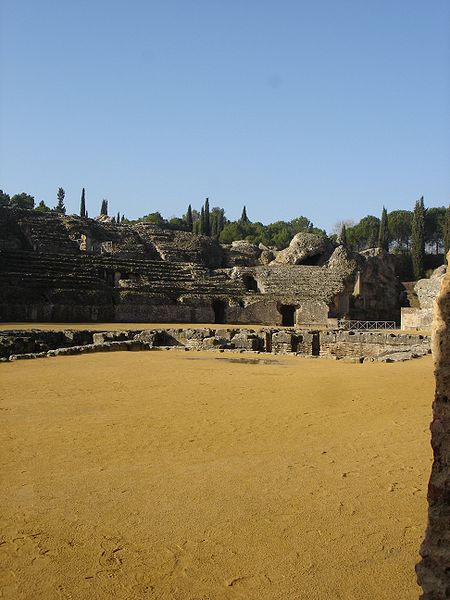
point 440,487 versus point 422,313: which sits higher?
point 422,313

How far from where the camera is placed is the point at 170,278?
41.0 meters

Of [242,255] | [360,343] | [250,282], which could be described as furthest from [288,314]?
[360,343]

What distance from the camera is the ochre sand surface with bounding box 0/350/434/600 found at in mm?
3754

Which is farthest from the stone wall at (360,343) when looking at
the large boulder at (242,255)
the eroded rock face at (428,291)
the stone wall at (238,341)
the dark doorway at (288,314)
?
the large boulder at (242,255)

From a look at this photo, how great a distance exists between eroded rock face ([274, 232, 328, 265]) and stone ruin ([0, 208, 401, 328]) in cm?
10

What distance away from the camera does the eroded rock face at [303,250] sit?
53750mm

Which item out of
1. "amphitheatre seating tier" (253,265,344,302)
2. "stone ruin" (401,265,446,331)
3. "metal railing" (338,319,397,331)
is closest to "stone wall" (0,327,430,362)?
"metal railing" (338,319,397,331)

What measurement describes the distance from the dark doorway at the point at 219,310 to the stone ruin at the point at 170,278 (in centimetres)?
8

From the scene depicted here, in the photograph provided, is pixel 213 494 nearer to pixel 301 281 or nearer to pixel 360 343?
pixel 360 343

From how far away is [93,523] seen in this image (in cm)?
460

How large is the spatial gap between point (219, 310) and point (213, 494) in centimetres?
3492

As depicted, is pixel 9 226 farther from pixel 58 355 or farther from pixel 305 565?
pixel 305 565

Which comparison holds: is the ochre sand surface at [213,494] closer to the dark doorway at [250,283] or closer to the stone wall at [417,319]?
the stone wall at [417,319]

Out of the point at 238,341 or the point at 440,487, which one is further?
the point at 238,341
